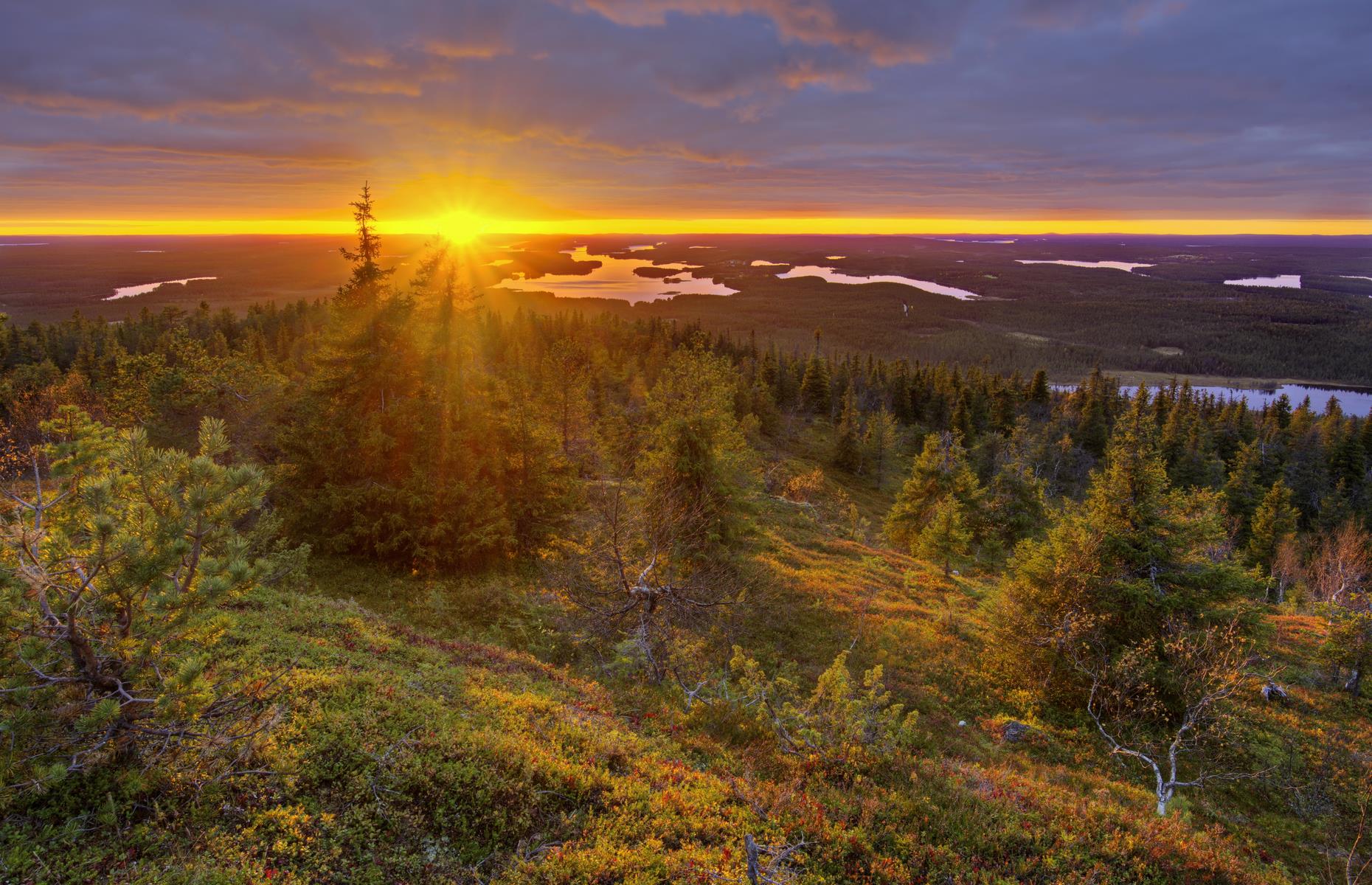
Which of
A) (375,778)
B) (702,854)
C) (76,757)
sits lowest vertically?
(702,854)

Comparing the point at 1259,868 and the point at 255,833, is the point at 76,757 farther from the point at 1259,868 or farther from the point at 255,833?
the point at 1259,868

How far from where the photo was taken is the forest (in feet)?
19.2

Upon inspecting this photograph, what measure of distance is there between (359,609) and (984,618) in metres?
Answer: 16.7

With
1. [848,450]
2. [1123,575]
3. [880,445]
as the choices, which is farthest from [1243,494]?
[1123,575]

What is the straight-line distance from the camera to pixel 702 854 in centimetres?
672

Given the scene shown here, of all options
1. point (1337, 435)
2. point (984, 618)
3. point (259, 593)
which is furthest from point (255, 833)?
point (1337, 435)

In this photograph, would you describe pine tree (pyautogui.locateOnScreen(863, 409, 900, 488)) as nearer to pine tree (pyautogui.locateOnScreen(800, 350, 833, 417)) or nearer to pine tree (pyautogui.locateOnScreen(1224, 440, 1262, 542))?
pine tree (pyautogui.locateOnScreen(800, 350, 833, 417))

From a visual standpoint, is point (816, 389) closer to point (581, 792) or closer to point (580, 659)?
point (580, 659)

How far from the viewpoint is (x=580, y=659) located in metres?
→ 14.0

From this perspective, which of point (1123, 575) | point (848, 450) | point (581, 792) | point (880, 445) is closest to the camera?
point (581, 792)

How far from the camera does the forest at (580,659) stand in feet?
19.2

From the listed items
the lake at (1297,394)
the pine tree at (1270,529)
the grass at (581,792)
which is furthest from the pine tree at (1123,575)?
the lake at (1297,394)

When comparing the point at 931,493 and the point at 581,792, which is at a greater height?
the point at 581,792

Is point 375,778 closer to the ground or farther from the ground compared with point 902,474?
farther from the ground
